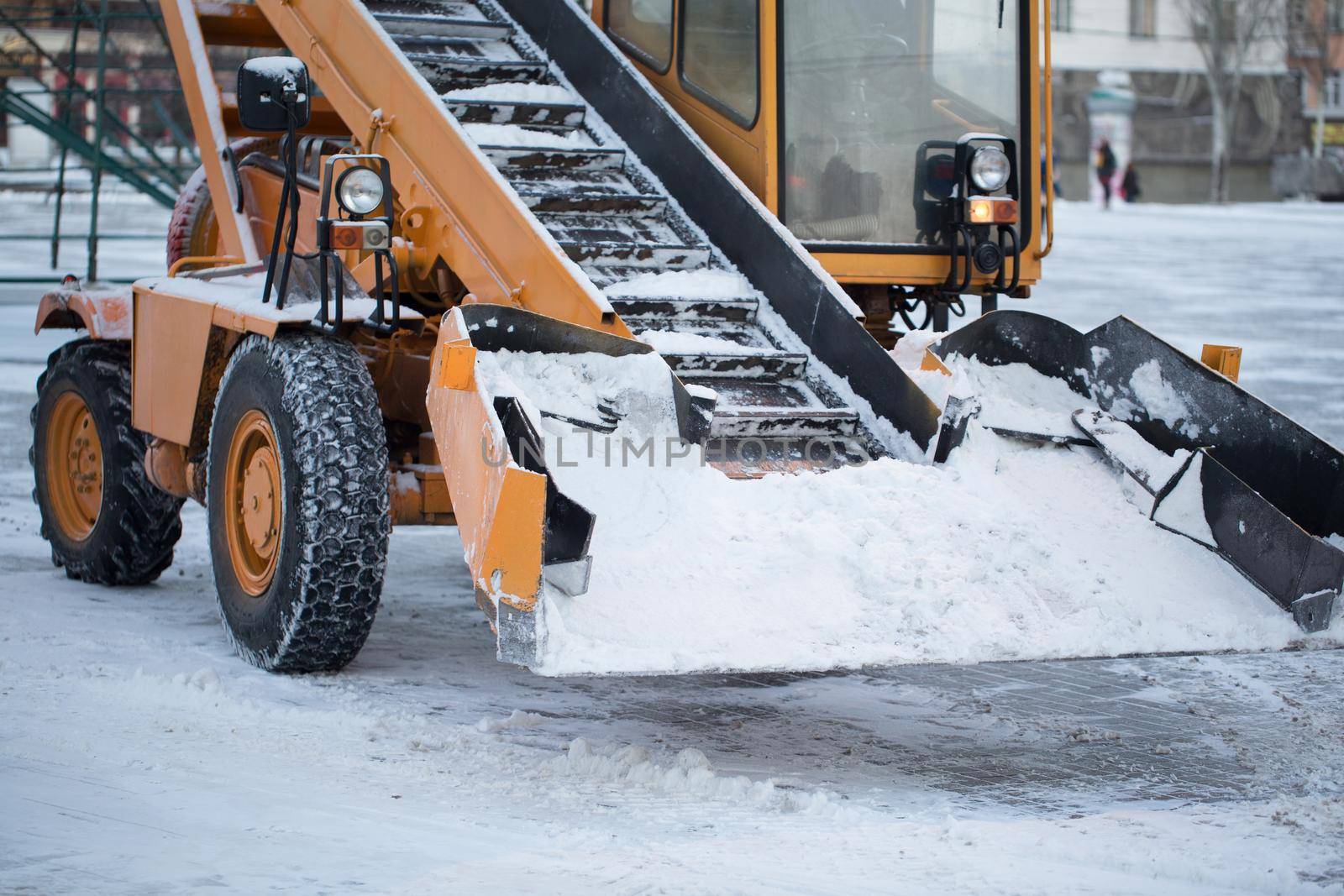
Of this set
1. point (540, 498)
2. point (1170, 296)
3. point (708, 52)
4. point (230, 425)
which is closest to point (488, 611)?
point (540, 498)

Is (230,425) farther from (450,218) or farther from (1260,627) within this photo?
(1260,627)

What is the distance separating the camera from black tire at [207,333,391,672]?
5.22 m

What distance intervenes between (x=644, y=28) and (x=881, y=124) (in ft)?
3.56

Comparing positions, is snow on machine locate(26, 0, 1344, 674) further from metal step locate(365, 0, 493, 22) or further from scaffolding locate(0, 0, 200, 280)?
scaffolding locate(0, 0, 200, 280)

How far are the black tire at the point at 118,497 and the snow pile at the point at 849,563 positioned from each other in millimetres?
2614

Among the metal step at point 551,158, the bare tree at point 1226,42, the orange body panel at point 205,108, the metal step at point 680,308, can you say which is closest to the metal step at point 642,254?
the metal step at point 680,308

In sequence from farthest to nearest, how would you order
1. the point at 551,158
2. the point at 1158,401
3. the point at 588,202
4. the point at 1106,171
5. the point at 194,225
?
1. the point at 1106,171
2. the point at 194,225
3. the point at 551,158
4. the point at 588,202
5. the point at 1158,401

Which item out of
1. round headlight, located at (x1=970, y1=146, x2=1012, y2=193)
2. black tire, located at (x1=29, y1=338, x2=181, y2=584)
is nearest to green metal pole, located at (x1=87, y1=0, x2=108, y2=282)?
black tire, located at (x1=29, y1=338, x2=181, y2=584)

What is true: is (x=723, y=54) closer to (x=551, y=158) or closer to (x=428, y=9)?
(x=551, y=158)

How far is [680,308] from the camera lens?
580 cm

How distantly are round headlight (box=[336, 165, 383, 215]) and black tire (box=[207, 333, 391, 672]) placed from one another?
44 cm

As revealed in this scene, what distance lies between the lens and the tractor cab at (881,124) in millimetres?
6277

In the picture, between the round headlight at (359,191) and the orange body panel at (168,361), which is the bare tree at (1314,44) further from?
the round headlight at (359,191)

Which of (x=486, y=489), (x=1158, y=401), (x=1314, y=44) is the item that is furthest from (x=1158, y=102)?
(x=486, y=489)
